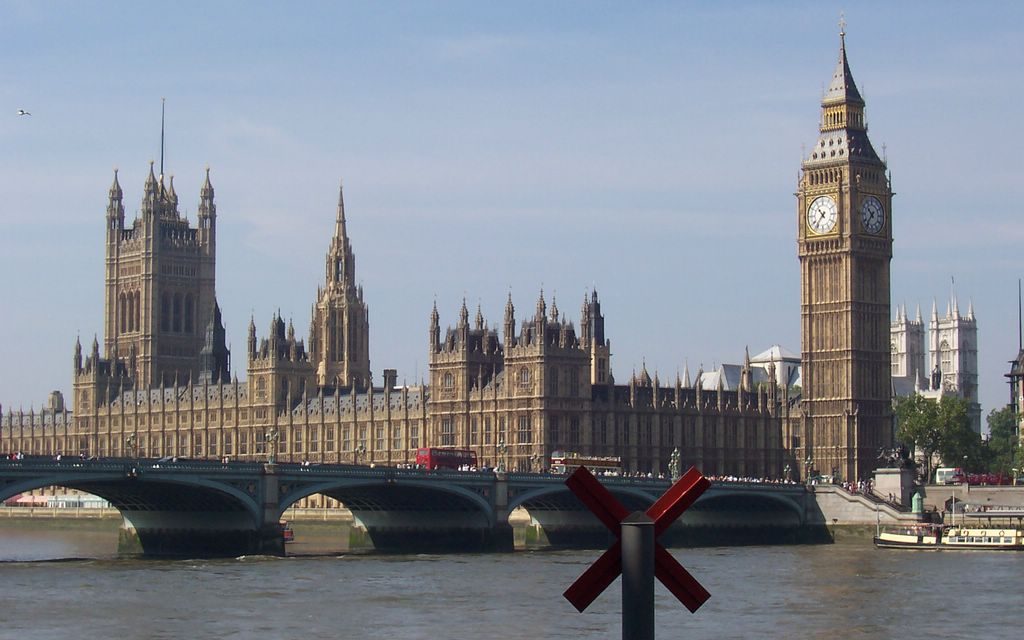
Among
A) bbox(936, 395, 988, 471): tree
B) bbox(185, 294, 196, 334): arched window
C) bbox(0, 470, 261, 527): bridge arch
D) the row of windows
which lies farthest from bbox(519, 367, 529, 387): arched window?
bbox(185, 294, 196, 334): arched window

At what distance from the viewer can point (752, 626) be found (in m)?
51.5

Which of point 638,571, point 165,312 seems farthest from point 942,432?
point 638,571

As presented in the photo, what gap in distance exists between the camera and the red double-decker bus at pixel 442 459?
340 ft

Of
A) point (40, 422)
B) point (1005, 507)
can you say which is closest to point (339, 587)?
point (1005, 507)

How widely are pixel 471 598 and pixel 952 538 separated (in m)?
37.6

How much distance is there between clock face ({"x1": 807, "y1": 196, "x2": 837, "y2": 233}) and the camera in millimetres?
128375

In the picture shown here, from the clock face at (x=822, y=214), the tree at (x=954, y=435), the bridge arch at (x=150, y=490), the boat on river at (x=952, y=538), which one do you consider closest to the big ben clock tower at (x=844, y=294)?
the clock face at (x=822, y=214)

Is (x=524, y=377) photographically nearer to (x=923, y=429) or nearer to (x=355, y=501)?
(x=923, y=429)

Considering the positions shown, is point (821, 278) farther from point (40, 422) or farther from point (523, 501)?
point (40, 422)

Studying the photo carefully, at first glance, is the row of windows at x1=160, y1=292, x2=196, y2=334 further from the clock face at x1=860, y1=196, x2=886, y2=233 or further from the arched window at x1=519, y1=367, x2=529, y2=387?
the clock face at x1=860, y1=196, x2=886, y2=233

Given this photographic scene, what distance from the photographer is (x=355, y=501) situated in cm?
9075

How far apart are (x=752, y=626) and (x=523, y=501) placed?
39.4 meters

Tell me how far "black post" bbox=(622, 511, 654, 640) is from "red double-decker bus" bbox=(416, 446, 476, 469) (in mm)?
89684

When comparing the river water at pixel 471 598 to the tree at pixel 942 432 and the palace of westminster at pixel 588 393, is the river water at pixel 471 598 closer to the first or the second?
the palace of westminster at pixel 588 393
